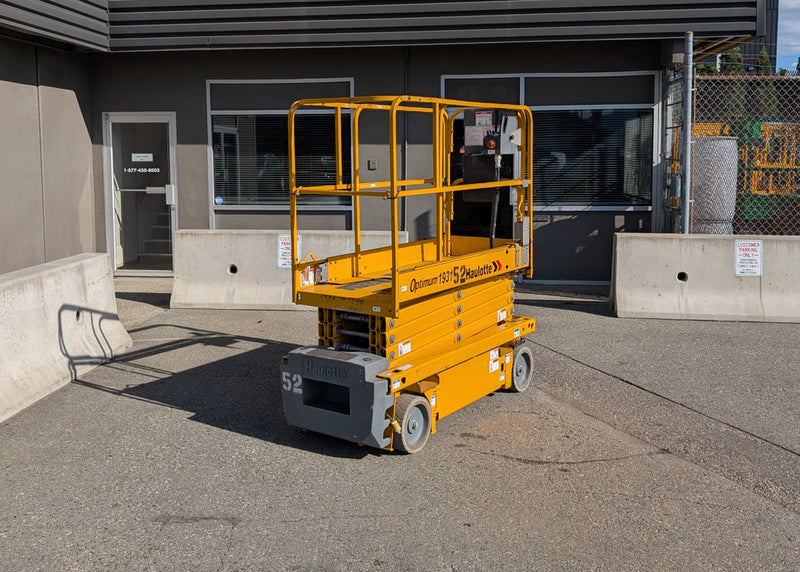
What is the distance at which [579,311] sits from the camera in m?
10.7

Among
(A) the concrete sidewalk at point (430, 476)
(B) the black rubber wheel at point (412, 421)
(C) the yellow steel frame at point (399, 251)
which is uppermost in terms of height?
(C) the yellow steel frame at point (399, 251)

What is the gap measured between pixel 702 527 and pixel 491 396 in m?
2.74

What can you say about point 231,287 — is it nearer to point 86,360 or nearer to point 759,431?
point 86,360

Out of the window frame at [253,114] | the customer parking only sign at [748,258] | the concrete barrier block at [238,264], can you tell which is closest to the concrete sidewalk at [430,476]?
the customer parking only sign at [748,258]

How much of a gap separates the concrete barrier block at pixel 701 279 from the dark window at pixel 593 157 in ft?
7.14

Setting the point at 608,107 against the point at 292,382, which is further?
the point at 608,107

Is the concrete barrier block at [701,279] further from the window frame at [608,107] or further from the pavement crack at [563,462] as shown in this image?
the pavement crack at [563,462]

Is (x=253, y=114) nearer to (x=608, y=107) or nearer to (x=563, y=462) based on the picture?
(x=608, y=107)

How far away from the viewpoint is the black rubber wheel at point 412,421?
5977 millimetres

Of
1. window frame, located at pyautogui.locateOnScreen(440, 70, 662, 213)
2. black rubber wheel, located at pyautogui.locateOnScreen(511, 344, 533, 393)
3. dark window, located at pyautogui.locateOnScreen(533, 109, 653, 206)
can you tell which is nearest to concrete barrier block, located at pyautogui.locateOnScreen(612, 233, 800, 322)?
window frame, located at pyautogui.locateOnScreen(440, 70, 662, 213)

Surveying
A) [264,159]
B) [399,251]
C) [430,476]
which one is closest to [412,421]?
[430,476]

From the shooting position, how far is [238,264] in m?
11.0

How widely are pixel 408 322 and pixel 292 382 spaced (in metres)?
0.93

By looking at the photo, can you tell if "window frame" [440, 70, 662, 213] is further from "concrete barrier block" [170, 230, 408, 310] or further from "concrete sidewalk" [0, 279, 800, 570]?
"concrete sidewalk" [0, 279, 800, 570]
